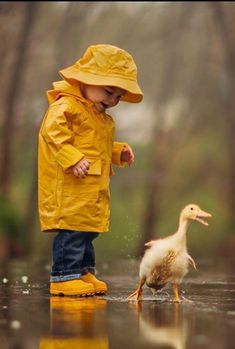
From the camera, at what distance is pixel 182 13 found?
54.6ft

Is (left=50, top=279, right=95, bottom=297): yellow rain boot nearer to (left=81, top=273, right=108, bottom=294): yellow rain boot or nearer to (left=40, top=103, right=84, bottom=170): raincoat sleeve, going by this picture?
(left=81, top=273, right=108, bottom=294): yellow rain boot

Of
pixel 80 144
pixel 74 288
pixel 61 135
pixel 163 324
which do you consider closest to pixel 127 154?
pixel 80 144

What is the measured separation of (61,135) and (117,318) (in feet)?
5.05

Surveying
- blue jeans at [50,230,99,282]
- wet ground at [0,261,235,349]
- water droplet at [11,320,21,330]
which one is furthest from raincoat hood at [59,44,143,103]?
water droplet at [11,320,21,330]

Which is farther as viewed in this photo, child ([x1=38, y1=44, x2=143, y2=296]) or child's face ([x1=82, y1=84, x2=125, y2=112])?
child's face ([x1=82, y1=84, x2=125, y2=112])

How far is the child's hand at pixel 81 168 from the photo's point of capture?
6531mm

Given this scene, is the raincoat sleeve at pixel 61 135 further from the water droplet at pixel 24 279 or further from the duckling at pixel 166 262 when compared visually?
the water droplet at pixel 24 279

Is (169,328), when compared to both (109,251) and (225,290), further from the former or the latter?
(109,251)

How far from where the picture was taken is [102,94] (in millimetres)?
6910

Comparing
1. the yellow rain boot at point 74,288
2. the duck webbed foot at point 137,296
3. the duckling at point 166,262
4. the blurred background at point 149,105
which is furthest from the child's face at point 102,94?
the blurred background at point 149,105

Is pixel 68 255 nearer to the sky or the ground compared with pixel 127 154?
nearer to the ground

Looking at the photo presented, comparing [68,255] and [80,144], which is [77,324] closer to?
[68,255]

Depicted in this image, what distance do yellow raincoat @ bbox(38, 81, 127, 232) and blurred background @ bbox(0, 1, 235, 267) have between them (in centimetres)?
885

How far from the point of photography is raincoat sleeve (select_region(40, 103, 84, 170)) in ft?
21.4
